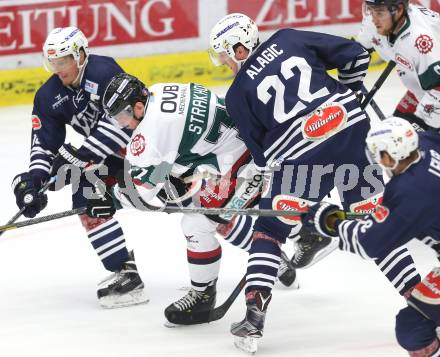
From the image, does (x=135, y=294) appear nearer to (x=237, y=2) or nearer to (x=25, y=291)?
(x=25, y=291)

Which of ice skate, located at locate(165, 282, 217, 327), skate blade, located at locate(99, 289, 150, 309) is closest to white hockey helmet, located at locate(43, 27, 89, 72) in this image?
skate blade, located at locate(99, 289, 150, 309)

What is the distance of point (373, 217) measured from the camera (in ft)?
12.9

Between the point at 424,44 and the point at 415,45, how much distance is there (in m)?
0.04

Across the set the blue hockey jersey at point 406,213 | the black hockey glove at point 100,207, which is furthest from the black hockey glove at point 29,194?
the blue hockey jersey at point 406,213

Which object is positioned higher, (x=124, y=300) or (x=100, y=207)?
(x=100, y=207)

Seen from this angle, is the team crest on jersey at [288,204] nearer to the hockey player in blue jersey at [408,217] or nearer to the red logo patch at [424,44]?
the hockey player in blue jersey at [408,217]

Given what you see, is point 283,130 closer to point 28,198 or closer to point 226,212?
point 226,212

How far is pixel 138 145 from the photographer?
4648 mm

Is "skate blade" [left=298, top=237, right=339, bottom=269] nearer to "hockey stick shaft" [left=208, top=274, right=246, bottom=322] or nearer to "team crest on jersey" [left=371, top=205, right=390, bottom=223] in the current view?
"hockey stick shaft" [left=208, top=274, right=246, bottom=322]

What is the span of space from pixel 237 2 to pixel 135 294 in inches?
136

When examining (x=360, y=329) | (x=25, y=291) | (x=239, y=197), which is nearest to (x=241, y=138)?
(x=239, y=197)

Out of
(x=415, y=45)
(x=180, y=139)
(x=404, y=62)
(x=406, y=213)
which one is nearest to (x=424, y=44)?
(x=415, y=45)

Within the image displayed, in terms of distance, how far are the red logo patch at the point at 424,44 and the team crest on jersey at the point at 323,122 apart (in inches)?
33.6

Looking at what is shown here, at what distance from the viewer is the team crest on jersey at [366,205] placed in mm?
4789
